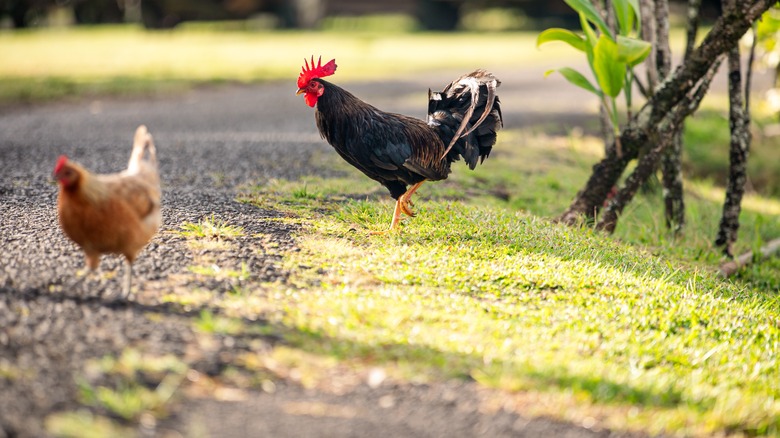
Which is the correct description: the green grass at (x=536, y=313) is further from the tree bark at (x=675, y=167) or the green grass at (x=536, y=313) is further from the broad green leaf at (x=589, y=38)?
the broad green leaf at (x=589, y=38)

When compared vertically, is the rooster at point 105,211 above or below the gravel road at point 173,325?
above

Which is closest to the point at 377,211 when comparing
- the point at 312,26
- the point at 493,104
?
the point at 493,104

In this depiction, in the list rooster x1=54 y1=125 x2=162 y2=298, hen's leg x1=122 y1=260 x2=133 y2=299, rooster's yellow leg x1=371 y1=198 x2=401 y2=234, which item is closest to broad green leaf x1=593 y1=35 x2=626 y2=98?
rooster's yellow leg x1=371 y1=198 x2=401 y2=234

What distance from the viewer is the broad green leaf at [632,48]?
4992mm

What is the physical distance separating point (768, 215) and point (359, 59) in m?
8.79

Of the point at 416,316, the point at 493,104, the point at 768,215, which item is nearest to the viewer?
the point at 416,316

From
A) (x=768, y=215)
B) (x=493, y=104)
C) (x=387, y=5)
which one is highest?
(x=387, y=5)

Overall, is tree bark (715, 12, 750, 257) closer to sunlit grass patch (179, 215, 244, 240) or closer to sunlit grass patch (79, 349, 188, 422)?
sunlit grass patch (179, 215, 244, 240)

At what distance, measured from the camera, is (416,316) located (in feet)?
12.0

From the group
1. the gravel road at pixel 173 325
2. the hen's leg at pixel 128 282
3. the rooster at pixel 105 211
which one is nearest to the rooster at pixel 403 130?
the gravel road at pixel 173 325

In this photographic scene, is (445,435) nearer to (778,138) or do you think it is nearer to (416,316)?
(416,316)

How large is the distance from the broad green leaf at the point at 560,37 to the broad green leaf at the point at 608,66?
0.64 feet

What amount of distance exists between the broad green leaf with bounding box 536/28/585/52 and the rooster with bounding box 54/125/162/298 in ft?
8.95

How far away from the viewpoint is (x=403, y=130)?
4.73m
